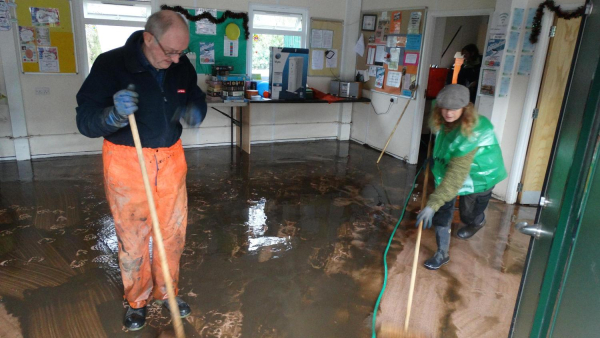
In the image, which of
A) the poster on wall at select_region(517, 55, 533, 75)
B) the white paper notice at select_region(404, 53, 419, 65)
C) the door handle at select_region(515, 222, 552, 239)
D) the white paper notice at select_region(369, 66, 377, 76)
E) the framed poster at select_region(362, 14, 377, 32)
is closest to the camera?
the door handle at select_region(515, 222, 552, 239)

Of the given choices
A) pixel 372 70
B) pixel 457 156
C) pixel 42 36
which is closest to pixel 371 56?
pixel 372 70

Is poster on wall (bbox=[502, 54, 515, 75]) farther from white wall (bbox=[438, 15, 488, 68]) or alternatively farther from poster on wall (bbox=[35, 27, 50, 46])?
poster on wall (bbox=[35, 27, 50, 46])

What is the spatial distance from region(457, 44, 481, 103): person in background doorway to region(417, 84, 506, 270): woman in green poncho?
117 inches

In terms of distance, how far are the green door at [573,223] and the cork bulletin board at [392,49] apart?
15.0ft

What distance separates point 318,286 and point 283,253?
1.63ft

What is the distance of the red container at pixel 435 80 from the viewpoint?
262 inches

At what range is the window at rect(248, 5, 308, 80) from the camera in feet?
19.7

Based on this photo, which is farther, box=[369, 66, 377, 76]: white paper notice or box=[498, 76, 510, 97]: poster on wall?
box=[369, 66, 377, 76]: white paper notice

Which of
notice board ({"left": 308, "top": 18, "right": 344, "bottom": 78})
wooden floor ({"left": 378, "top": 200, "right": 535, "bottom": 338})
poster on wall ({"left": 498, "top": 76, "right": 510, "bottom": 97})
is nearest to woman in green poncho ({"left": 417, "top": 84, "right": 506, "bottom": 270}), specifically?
wooden floor ({"left": 378, "top": 200, "right": 535, "bottom": 338})

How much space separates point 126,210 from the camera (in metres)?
2.07

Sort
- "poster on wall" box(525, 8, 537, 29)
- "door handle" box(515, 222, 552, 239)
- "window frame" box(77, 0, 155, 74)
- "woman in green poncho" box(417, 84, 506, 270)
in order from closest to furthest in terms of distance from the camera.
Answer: "door handle" box(515, 222, 552, 239)
"woman in green poncho" box(417, 84, 506, 270)
"poster on wall" box(525, 8, 537, 29)
"window frame" box(77, 0, 155, 74)

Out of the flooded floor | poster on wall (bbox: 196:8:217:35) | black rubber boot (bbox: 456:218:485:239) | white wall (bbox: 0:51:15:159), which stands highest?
poster on wall (bbox: 196:8:217:35)

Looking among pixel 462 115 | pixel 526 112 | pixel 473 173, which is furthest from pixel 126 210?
pixel 526 112

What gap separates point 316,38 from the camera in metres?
6.34
